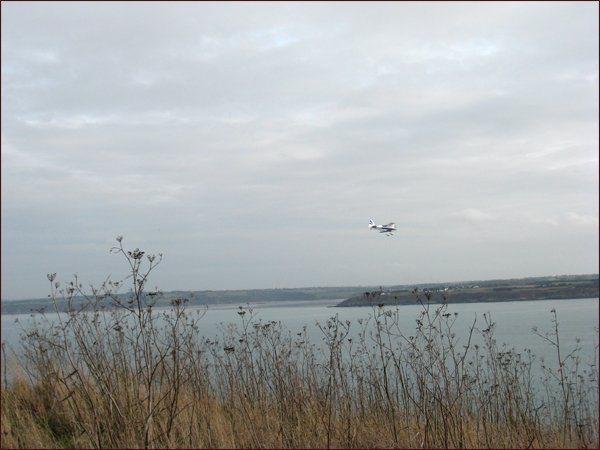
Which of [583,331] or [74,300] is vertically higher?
[74,300]

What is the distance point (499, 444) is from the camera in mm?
4832

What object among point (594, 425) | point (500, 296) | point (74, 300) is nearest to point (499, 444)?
point (594, 425)

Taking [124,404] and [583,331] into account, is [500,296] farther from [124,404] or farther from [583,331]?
[124,404]

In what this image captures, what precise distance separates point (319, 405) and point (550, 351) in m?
16.0

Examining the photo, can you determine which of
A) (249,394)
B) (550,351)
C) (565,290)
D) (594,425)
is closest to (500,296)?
(565,290)

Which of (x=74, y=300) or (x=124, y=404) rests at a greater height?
(x=74, y=300)

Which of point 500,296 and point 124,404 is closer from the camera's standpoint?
point 124,404

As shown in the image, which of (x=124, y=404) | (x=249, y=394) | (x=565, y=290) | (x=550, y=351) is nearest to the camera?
(x=124, y=404)

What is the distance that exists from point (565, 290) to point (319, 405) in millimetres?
27089

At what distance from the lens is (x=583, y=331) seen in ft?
80.2

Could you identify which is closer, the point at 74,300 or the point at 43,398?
the point at 74,300

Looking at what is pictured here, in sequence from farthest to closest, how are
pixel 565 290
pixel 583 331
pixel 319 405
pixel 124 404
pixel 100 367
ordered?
pixel 565 290 → pixel 583 331 → pixel 319 405 → pixel 124 404 → pixel 100 367

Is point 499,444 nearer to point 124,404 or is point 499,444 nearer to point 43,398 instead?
point 124,404

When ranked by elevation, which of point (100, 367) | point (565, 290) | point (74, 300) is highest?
point (74, 300)
